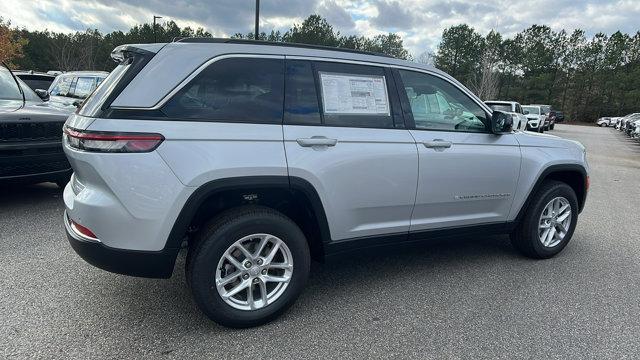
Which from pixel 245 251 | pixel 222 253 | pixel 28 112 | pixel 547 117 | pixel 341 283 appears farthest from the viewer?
pixel 547 117

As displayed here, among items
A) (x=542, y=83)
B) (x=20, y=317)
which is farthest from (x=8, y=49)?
(x=542, y=83)

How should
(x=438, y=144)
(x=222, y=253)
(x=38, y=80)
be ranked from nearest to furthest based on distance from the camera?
(x=222, y=253)
(x=438, y=144)
(x=38, y=80)

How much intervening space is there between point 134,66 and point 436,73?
2336 millimetres

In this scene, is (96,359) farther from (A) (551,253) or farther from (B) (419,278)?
(A) (551,253)

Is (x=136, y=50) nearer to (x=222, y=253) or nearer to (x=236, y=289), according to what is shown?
(x=222, y=253)

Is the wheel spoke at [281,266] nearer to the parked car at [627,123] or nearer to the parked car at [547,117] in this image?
the parked car at [547,117]

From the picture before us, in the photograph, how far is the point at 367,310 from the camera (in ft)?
10.6

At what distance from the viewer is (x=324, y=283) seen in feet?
12.0

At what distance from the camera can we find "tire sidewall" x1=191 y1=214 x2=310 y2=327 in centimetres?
272

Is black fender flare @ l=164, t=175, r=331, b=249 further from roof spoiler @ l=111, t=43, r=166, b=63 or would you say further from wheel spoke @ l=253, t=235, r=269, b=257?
roof spoiler @ l=111, t=43, r=166, b=63

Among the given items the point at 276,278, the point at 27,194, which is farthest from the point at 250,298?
the point at 27,194

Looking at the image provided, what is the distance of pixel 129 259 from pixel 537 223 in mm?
3573

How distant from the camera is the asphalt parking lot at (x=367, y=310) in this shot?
2742 mm

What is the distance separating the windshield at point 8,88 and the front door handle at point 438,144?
567 centimetres
